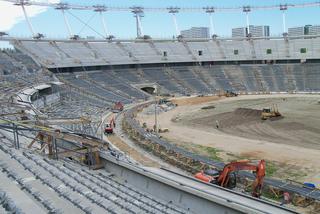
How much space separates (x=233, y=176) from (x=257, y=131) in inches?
645

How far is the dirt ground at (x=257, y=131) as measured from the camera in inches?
944

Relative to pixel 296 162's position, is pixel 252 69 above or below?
above

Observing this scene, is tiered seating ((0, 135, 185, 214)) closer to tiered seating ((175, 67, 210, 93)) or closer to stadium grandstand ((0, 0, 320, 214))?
stadium grandstand ((0, 0, 320, 214))

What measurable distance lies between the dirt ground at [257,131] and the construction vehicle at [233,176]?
4.05 metres

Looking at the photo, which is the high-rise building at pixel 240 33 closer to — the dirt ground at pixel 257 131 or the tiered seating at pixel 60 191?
the dirt ground at pixel 257 131

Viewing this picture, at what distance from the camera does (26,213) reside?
6.62 m

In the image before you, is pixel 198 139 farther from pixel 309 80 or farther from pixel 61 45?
pixel 61 45

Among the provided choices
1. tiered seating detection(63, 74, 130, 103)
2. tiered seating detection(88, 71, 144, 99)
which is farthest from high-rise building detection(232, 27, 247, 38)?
tiered seating detection(63, 74, 130, 103)

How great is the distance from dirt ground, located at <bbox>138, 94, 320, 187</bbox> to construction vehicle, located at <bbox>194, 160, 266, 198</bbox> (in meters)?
4.05

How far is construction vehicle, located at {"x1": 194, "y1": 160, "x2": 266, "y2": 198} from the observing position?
1736 centimetres

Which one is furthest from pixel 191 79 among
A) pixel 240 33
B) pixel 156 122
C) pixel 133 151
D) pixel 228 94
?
pixel 240 33

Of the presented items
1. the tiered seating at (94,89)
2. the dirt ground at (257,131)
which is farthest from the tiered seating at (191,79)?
the tiered seating at (94,89)

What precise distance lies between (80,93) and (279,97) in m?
31.8

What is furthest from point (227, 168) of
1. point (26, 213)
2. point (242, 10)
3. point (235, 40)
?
point (242, 10)
